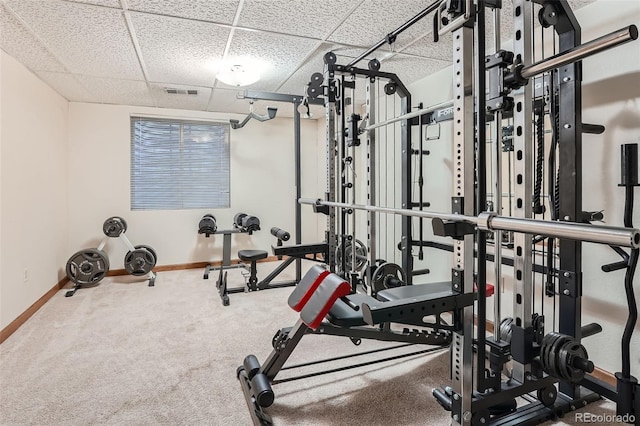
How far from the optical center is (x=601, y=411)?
1.68m

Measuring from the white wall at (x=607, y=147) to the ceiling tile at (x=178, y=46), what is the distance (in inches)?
85.5

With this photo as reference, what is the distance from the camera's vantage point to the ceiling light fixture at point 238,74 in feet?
9.64

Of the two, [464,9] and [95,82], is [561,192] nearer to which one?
[464,9]

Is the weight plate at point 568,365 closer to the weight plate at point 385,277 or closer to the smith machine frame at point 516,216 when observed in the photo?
the smith machine frame at point 516,216

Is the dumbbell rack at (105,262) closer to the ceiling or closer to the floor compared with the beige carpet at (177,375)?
closer to the ceiling

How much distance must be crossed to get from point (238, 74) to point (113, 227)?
7.96 ft

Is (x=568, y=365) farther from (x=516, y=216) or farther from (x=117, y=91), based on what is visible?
(x=117, y=91)

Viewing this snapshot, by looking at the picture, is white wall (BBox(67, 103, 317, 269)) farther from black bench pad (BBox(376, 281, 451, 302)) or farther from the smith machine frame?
the smith machine frame

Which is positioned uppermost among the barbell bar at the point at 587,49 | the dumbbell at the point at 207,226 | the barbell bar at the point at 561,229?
the barbell bar at the point at 587,49

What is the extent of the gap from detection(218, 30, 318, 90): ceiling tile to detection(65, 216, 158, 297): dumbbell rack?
Result: 2520mm

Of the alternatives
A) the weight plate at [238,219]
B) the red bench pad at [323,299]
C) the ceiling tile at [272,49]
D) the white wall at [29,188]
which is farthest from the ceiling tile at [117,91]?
the red bench pad at [323,299]

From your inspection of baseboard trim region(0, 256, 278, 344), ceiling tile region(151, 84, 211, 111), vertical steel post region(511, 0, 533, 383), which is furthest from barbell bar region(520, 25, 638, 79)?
baseboard trim region(0, 256, 278, 344)

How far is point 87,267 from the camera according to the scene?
379cm

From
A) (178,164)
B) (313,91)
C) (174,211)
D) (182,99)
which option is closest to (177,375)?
(313,91)
